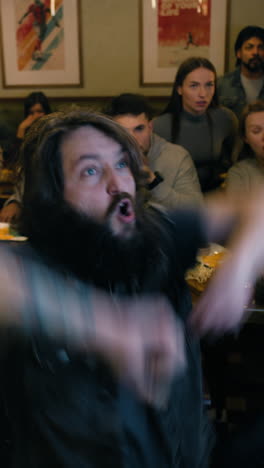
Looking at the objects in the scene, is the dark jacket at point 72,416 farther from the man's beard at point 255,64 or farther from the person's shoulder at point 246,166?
the man's beard at point 255,64

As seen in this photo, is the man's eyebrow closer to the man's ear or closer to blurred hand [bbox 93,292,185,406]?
blurred hand [bbox 93,292,185,406]

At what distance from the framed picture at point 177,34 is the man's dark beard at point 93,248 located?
3614 mm

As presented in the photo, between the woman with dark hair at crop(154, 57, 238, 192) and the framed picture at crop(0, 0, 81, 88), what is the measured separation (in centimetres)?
192

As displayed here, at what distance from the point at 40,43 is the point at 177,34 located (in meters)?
1.29

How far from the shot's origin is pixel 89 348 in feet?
2.60

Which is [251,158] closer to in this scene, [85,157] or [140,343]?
[85,157]

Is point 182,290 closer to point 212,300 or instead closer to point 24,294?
point 212,300

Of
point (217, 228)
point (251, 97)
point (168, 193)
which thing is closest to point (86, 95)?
point (251, 97)

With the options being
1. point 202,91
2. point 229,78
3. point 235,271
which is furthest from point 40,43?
point 235,271

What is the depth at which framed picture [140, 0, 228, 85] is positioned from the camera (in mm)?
4176

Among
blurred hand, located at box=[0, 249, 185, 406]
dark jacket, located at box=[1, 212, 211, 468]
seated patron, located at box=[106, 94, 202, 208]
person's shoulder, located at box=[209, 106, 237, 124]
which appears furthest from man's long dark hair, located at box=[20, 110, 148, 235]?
person's shoulder, located at box=[209, 106, 237, 124]

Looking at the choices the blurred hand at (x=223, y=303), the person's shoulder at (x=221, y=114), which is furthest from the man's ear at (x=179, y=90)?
the blurred hand at (x=223, y=303)

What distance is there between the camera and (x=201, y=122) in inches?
114

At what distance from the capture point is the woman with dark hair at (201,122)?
9.25 feet
